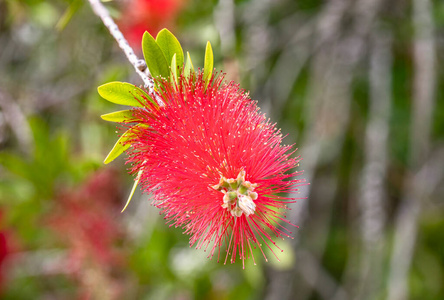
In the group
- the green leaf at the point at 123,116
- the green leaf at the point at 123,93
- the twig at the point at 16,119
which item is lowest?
the green leaf at the point at 123,116

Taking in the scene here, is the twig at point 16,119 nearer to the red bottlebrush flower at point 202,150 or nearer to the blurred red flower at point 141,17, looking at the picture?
the blurred red flower at point 141,17

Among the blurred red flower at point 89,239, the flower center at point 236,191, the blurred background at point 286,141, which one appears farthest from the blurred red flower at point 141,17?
the flower center at point 236,191

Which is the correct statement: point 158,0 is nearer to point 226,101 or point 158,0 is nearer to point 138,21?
point 138,21

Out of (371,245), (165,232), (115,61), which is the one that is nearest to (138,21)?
(115,61)

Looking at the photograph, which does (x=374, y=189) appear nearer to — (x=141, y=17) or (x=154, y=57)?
(x=141, y=17)

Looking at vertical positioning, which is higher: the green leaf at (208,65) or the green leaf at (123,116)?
the green leaf at (208,65)

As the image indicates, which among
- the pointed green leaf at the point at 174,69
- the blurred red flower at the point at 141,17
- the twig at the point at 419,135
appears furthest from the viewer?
the twig at the point at 419,135
